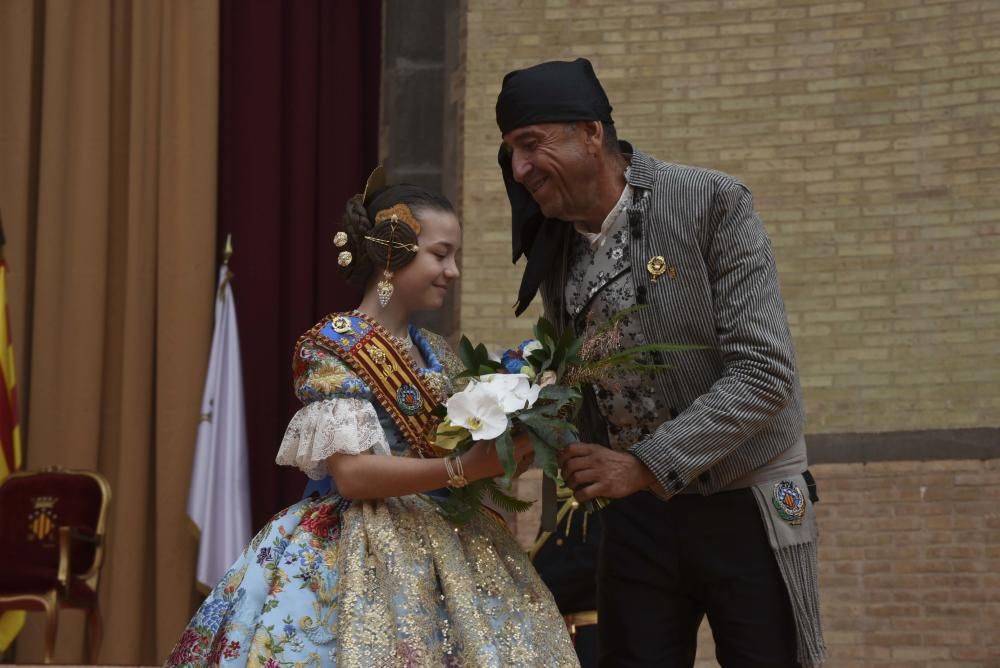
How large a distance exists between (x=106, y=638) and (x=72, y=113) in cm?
250

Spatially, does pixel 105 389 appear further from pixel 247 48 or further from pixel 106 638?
pixel 247 48

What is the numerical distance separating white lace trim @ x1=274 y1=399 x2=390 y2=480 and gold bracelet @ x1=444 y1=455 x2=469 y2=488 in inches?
Result: 6.6

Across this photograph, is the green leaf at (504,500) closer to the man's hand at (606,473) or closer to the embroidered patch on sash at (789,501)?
the man's hand at (606,473)

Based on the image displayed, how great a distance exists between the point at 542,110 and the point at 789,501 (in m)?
0.94

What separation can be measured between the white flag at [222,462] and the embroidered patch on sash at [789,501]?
4176mm

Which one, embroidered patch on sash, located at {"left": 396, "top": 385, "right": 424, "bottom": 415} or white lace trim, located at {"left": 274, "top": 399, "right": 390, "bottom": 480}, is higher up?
embroidered patch on sash, located at {"left": 396, "top": 385, "right": 424, "bottom": 415}

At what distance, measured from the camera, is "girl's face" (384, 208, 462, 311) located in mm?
3164

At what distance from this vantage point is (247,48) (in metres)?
7.19

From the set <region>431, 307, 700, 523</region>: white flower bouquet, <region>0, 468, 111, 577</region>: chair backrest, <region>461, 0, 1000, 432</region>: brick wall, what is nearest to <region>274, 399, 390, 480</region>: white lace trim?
<region>431, 307, 700, 523</region>: white flower bouquet

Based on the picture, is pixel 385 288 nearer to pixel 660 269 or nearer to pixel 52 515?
pixel 660 269

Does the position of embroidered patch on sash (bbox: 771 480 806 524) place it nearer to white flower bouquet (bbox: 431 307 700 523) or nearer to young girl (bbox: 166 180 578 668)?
white flower bouquet (bbox: 431 307 700 523)

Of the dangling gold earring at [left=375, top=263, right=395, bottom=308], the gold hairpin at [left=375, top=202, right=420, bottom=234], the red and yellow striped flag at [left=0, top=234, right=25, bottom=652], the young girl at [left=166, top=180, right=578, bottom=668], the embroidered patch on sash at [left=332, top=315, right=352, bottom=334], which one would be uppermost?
the gold hairpin at [left=375, top=202, right=420, bottom=234]

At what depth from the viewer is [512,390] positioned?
9.17ft

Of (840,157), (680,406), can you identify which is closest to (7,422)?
(840,157)
